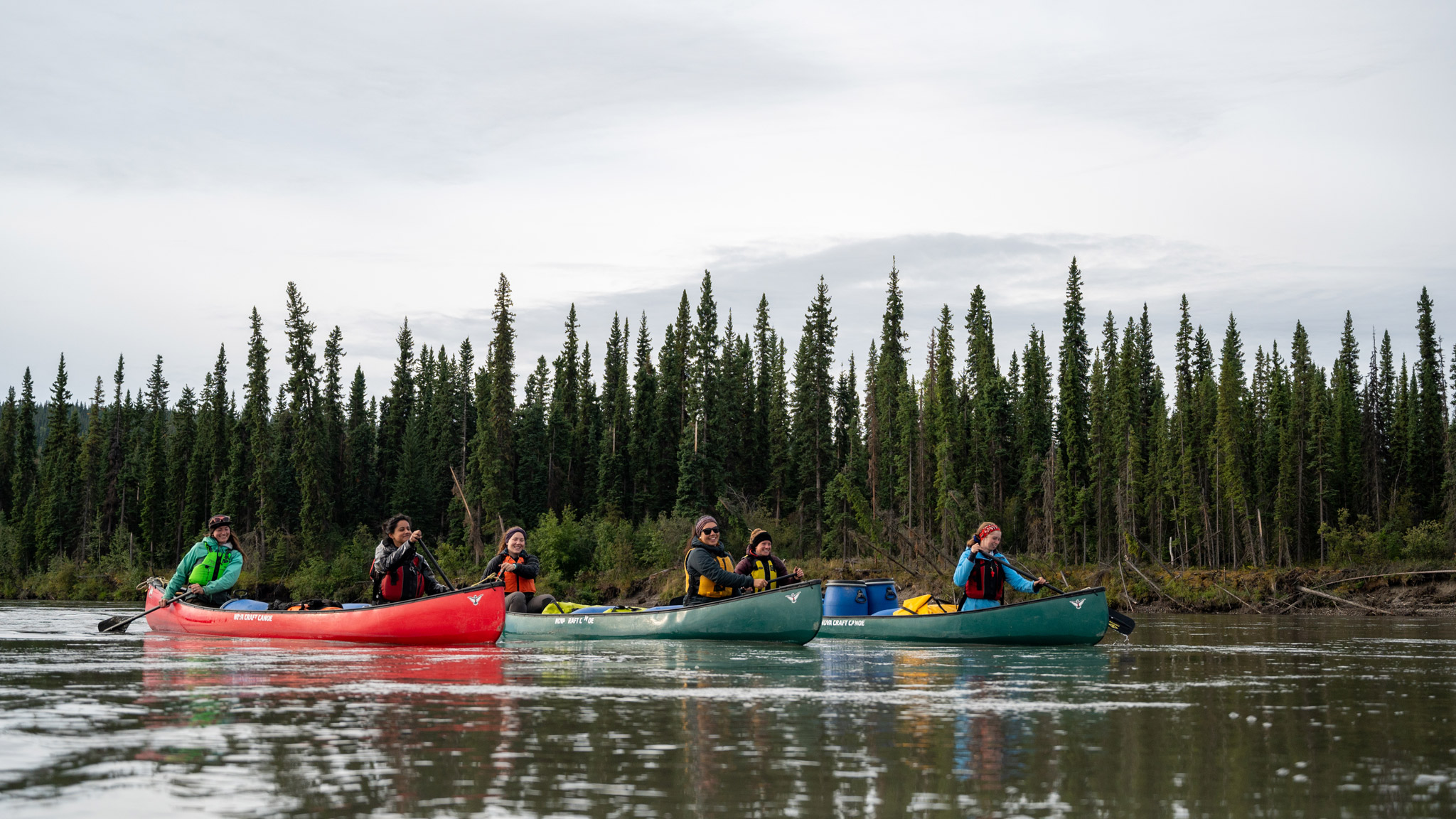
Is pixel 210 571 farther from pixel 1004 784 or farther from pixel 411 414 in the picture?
pixel 411 414

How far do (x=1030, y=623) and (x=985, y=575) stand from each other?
3.43ft

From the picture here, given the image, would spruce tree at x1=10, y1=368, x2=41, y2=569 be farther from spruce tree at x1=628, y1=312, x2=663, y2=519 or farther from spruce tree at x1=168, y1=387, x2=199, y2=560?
spruce tree at x1=628, y1=312, x2=663, y2=519

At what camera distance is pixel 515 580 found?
68.5 feet

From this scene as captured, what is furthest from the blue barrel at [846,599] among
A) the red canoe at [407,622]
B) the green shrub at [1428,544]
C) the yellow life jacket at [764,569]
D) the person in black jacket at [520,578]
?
the green shrub at [1428,544]

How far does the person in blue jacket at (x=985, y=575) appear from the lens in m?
18.7

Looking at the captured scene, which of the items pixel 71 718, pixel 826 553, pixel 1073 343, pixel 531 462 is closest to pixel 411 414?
pixel 531 462

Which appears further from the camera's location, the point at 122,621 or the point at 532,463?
the point at 532,463

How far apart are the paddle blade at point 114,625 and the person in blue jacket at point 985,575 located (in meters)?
14.6

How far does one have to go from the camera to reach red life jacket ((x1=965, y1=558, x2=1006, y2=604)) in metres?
19.4

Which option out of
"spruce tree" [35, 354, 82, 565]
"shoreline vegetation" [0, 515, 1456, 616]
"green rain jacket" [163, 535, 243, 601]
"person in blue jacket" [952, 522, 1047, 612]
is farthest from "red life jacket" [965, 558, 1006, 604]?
"spruce tree" [35, 354, 82, 565]

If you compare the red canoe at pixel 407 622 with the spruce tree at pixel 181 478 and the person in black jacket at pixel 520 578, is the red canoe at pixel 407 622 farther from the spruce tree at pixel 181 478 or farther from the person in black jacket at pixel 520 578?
the spruce tree at pixel 181 478

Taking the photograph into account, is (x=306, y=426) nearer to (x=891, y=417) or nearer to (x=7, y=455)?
(x=891, y=417)

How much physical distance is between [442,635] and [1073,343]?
7609 cm

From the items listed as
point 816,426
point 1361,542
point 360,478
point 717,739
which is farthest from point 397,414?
point 717,739
